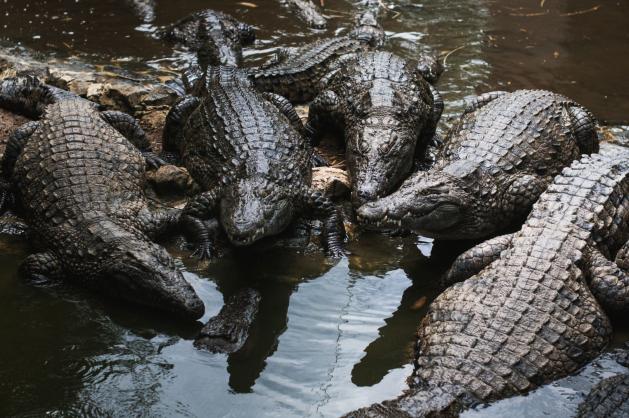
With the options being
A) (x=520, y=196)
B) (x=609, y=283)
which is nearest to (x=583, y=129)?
(x=520, y=196)

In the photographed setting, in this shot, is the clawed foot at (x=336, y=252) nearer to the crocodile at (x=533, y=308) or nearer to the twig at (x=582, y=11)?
the crocodile at (x=533, y=308)

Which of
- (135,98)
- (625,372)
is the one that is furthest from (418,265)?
(135,98)

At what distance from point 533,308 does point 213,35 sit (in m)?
5.63

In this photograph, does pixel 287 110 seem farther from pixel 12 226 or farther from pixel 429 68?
pixel 12 226

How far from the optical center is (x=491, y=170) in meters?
5.66

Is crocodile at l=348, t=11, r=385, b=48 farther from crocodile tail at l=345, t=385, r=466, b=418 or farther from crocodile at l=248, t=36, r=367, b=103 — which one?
crocodile tail at l=345, t=385, r=466, b=418

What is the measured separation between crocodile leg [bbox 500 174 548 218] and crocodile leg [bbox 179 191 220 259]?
213 cm

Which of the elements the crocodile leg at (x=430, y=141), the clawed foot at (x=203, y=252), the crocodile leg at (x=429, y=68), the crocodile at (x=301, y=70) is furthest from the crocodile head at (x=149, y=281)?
the crocodile leg at (x=429, y=68)

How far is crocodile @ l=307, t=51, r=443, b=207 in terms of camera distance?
6145 mm

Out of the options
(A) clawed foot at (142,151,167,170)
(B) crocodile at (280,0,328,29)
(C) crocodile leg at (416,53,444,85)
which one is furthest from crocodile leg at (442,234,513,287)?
(B) crocodile at (280,0,328,29)

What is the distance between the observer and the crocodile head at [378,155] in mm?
5945

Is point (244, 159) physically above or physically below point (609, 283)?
above

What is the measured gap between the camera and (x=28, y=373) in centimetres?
424

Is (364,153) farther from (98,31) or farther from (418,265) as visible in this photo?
(98,31)
